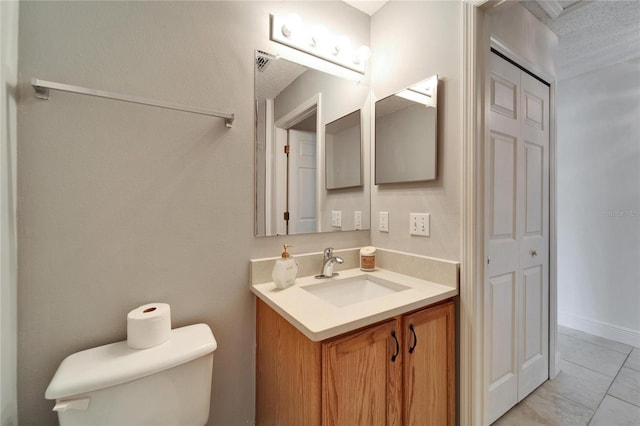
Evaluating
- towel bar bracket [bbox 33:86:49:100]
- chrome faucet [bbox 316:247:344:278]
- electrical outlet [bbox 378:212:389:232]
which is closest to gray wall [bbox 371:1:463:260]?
electrical outlet [bbox 378:212:389:232]

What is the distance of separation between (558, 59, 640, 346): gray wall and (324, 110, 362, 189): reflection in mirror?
235cm

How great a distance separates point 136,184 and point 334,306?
898mm

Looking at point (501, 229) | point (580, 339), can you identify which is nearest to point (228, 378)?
point (501, 229)

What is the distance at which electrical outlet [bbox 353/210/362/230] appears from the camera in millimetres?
1600

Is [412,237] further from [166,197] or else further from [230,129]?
[166,197]

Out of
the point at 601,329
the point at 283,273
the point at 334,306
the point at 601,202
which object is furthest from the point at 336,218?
the point at 601,329

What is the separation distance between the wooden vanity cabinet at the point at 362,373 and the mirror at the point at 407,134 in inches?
26.6

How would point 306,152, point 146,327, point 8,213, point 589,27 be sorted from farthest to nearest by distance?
point 589,27, point 306,152, point 146,327, point 8,213

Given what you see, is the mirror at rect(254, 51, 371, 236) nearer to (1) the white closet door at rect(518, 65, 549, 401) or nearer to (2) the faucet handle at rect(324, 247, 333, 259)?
(2) the faucet handle at rect(324, 247, 333, 259)

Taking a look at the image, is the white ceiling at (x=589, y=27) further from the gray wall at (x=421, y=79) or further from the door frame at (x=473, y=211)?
the door frame at (x=473, y=211)

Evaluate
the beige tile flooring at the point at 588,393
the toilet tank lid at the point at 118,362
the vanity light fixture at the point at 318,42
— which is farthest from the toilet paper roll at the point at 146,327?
the beige tile flooring at the point at 588,393

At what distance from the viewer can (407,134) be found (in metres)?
1.38

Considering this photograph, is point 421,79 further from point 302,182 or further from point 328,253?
point 328,253

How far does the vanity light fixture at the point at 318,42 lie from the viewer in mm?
1305
